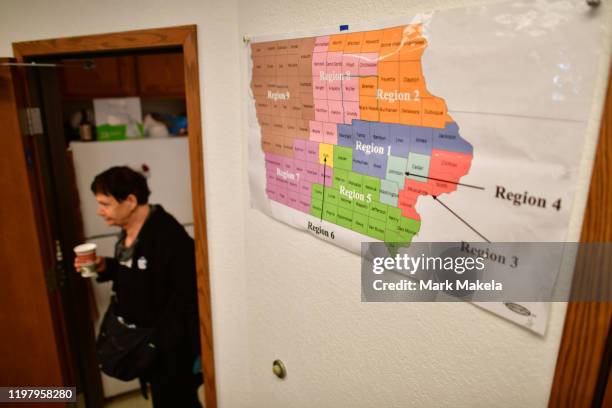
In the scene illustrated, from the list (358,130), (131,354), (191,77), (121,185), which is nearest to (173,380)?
(131,354)

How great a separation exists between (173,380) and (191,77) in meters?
1.31

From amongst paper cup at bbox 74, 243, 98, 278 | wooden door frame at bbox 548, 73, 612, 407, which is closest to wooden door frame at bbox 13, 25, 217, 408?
paper cup at bbox 74, 243, 98, 278

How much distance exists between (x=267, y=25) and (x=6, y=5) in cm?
129

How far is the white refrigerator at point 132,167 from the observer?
95.3 inches

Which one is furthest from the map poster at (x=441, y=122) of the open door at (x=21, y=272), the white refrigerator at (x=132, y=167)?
the white refrigerator at (x=132, y=167)

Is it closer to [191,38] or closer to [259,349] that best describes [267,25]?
[191,38]

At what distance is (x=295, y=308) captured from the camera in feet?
3.84

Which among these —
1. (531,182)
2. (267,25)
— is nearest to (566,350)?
(531,182)

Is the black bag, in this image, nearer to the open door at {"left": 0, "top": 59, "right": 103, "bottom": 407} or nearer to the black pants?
the black pants

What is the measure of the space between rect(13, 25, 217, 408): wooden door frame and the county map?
0.27 m

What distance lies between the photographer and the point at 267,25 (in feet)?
3.51

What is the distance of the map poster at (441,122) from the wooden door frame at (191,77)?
343 millimetres

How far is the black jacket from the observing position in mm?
1696

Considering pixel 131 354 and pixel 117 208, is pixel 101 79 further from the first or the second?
pixel 131 354
